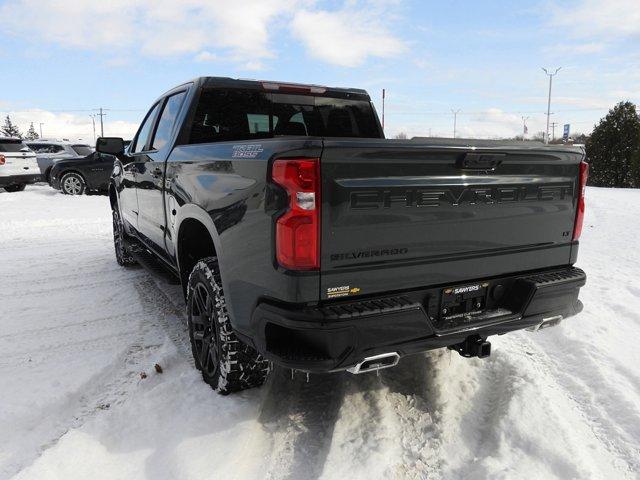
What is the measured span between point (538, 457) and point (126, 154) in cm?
468

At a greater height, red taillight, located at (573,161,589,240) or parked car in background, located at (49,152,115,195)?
red taillight, located at (573,161,589,240)

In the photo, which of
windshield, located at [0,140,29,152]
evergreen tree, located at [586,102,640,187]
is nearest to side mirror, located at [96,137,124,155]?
windshield, located at [0,140,29,152]

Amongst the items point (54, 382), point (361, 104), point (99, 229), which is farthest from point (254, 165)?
point (99, 229)

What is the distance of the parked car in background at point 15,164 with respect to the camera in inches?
587

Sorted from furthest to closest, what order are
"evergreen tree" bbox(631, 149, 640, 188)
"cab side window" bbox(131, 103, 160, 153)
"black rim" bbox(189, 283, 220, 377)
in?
"evergreen tree" bbox(631, 149, 640, 188) < "cab side window" bbox(131, 103, 160, 153) < "black rim" bbox(189, 283, 220, 377)

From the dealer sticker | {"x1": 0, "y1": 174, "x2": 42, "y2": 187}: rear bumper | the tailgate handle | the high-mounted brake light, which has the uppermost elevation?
the high-mounted brake light

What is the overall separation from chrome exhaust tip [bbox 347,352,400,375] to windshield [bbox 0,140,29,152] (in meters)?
16.2

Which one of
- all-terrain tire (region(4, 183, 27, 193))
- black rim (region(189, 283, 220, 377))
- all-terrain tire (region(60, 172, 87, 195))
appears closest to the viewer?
black rim (region(189, 283, 220, 377))

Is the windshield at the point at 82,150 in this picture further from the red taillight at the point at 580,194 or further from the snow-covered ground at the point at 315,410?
the red taillight at the point at 580,194

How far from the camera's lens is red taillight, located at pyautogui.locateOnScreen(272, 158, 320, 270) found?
2189 millimetres

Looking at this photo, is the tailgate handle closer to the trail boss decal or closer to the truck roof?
the trail boss decal

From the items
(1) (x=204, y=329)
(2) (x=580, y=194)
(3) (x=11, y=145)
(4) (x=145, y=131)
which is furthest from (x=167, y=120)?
(3) (x=11, y=145)

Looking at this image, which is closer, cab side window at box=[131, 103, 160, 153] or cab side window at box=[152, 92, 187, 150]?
cab side window at box=[152, 92, 187, 150]

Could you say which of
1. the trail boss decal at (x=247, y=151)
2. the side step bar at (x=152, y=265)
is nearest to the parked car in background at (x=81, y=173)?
the side step bar at (x=152, y=265)
